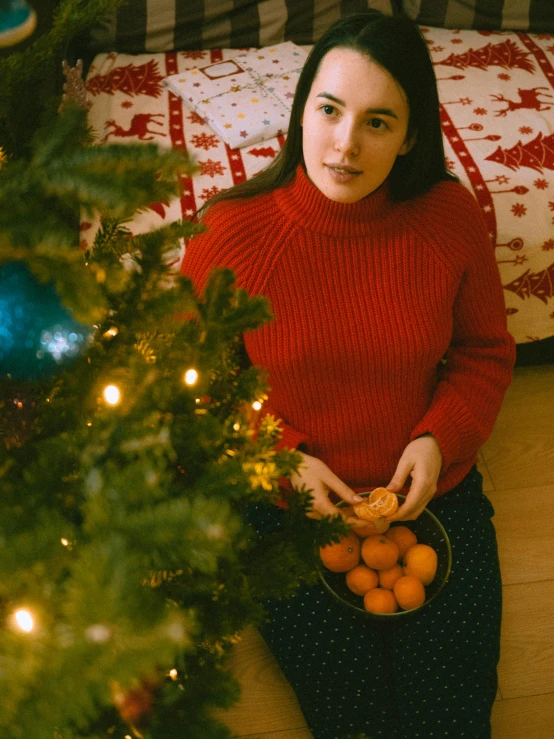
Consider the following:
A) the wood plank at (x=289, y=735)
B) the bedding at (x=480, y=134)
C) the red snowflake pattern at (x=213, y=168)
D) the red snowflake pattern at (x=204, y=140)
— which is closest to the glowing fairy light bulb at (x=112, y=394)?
the bedding at (x=480, y=134)

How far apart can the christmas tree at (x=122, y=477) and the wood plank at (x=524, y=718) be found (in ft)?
2.90

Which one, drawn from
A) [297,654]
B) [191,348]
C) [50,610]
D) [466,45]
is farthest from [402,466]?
[466,45]

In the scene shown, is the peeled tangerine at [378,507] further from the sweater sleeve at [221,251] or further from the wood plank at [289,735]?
the wood plank at [289,735]

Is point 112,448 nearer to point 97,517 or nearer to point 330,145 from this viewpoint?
point 97,517

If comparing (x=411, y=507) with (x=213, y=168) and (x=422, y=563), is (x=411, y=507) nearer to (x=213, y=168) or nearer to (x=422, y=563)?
(x=422, y=563)

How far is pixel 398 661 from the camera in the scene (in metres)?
1.07

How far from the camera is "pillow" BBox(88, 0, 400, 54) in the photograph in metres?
1.86

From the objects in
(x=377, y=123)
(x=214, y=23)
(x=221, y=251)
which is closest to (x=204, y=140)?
(x=214, y=23)

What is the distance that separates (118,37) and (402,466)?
1.55m

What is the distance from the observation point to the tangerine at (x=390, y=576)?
1094 millimetres

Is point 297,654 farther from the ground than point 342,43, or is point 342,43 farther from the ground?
point 342,43

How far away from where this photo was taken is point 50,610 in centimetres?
40

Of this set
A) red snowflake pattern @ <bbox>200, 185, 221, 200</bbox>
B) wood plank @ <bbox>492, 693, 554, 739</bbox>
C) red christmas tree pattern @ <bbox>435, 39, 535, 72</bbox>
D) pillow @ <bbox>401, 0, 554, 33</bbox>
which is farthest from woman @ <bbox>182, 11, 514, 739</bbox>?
pillow @ <bbox>401, 0, 554, 33</bbox>

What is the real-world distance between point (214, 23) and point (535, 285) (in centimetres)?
123
